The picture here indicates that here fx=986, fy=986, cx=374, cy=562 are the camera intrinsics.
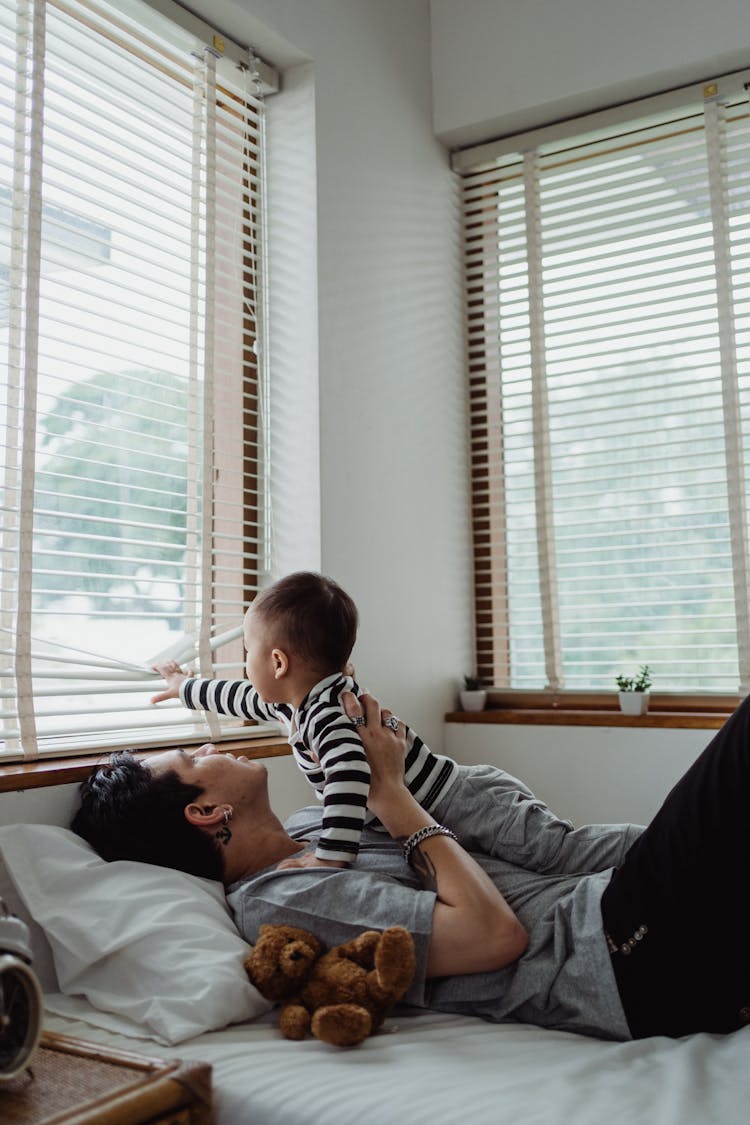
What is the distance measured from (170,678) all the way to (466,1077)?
1.08 meters

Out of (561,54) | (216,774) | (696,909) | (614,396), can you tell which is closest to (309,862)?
(216,774)

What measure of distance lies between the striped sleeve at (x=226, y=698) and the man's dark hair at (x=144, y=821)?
0.34m

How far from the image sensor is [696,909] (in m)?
1.31

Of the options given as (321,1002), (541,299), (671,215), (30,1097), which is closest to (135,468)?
(321,1002)

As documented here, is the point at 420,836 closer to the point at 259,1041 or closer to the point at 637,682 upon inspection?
the point at 259,1041

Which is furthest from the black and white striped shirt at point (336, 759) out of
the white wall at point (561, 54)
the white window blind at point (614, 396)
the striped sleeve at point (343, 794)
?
the white wall at point (561, 54)

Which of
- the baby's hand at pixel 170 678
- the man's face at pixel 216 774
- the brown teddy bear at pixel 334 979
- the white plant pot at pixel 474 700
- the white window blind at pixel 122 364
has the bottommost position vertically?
the brown teddy bear at pixel 334 979

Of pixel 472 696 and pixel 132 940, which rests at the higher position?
pixel 472 696

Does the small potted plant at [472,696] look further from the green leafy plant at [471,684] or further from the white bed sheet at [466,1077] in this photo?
the white bed sheet at [466,1077]

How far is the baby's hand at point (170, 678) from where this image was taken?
6.57 feet

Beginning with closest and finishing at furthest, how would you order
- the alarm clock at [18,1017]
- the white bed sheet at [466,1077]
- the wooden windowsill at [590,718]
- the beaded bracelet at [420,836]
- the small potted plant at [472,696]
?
the alarm clock at [18,1017]
the white bed sheet at [466,1077]
the beaded bracelet at [420,836]
the wooden windowsill at [590,718]
the small potted plant at [472,696]

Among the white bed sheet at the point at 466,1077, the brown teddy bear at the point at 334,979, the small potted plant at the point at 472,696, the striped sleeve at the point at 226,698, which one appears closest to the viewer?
the white bed sheet at the point at 466,1077

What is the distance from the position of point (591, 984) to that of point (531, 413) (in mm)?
1946

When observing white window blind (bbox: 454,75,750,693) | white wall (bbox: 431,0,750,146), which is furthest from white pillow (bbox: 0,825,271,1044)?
white wall (bbox: 431,0,750,146)
